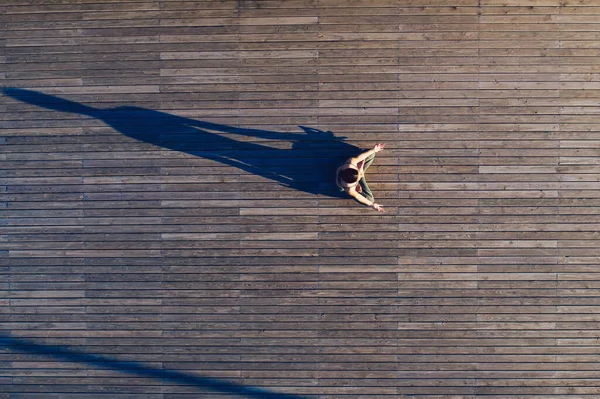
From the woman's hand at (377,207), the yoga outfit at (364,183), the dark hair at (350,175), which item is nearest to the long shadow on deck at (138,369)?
the woman's hand at (377,207)

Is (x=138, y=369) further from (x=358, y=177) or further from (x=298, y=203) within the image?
(x=358, y=177)

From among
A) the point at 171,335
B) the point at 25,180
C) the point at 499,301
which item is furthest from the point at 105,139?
the point at 499,301

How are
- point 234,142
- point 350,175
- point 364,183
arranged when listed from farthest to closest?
point 234,142 < point 364,183 < point 350,175

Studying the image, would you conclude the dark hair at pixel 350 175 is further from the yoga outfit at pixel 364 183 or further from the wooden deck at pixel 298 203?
the wooden deck at pixel 298 203

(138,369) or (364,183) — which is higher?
(364,183)

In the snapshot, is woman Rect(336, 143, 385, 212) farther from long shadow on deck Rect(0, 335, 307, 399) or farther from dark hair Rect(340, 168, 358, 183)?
long shadow on deck Rect(0, 335, 307, 399)

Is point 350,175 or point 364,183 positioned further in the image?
point 364,183

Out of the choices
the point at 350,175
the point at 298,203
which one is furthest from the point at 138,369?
the point at 350,175

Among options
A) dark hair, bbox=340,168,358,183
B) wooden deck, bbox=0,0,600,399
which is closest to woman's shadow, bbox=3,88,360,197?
wooden deck, bbox=0,0,600,399
